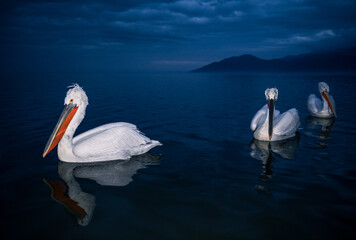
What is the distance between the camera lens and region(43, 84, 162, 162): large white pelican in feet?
13.7

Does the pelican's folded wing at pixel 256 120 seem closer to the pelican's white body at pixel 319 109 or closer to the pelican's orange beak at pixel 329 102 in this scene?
the pelican's white body at pixel 319 109

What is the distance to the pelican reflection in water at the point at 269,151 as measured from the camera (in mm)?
4129

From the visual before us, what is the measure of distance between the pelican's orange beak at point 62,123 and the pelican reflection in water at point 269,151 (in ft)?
11.4

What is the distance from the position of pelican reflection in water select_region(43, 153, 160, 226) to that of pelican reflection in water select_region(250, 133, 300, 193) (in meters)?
1.97

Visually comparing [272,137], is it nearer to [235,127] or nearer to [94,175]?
[235,127]

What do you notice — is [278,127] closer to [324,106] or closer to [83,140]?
[324,106]

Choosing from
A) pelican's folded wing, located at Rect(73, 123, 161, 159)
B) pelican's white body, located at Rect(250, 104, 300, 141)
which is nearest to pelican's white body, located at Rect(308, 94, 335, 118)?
pelican's white body, located at Rect(250, 104, 300, 141)

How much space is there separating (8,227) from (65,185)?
3.20 feet

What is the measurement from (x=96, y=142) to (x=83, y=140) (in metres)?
0.36

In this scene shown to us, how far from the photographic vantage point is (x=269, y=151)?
5039mm

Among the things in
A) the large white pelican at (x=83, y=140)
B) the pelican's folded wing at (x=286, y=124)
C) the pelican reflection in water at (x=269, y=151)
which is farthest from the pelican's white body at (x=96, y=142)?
the pelican's folded wing at (x=286, y=124)

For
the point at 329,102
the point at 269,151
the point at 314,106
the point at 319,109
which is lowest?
the point at 269,151

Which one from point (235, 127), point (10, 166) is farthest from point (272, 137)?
point (10, 166)

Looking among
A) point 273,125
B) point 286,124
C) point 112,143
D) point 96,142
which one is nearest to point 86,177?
point 96,142
